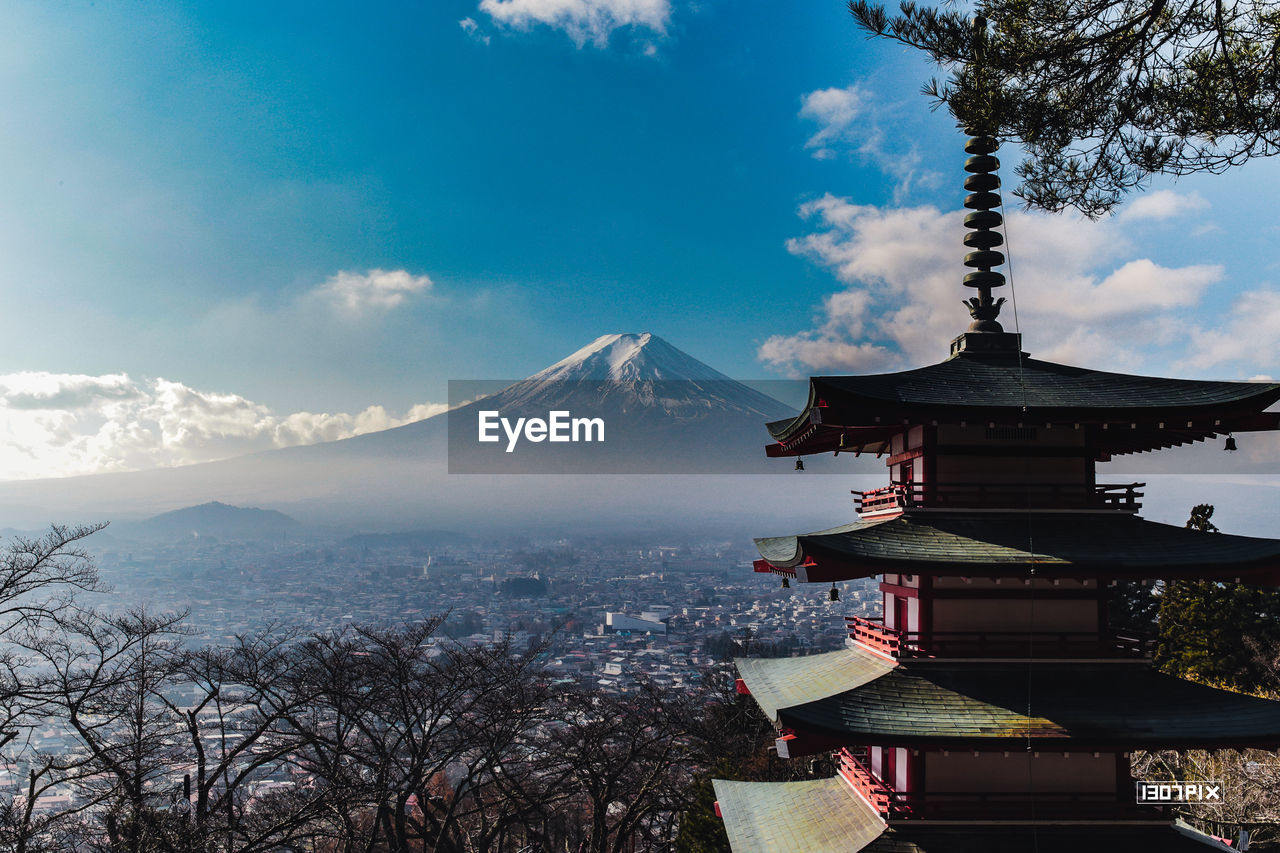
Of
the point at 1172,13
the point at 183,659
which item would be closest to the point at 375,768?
the point at 183,659

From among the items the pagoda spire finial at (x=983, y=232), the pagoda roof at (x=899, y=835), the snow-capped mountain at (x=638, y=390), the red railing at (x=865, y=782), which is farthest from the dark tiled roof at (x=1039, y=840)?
the snow-capped mountain at (x=638, y=390)

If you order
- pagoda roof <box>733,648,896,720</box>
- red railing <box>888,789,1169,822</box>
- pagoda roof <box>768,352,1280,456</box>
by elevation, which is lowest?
red railing <box>888,789,1169,822</box>

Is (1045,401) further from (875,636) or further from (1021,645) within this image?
(875,636)

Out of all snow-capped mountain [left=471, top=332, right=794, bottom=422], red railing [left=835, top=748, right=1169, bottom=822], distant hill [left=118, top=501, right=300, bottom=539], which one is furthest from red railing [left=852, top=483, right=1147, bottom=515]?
distant hill [left=118, top=501, right=300, bottom=539]

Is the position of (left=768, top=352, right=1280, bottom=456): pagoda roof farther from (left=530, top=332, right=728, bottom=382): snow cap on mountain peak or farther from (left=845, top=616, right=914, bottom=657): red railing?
(left=530, top=332, right=728, bottom=382): snow cap on mountain peak

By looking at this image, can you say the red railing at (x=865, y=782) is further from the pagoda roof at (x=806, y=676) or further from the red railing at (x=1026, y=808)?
the pagoda roof at (x=806, y=676)

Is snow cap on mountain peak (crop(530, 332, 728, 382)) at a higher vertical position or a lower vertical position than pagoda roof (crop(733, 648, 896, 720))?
Answer: higher
